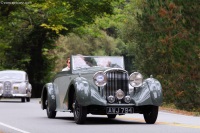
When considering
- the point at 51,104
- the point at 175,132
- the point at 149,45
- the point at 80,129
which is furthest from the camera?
the point at 149,45

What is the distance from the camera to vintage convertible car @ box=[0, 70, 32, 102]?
33828mm

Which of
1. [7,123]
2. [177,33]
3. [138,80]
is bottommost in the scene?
[7,123]

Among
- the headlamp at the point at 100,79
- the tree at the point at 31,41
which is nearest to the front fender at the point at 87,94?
the headlamp at the point at 100,79

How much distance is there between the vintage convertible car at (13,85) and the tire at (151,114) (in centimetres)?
1820

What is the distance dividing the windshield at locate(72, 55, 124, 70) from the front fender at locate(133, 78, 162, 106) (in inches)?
57.6

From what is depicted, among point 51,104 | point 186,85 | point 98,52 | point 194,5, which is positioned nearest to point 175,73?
point 186,85

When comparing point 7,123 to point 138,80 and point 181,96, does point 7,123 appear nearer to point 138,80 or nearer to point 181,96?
point 138,80

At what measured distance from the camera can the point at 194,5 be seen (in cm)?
2630

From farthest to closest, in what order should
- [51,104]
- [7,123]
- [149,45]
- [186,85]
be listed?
[149,45]
[186,85]
[51,104]
[7,123]

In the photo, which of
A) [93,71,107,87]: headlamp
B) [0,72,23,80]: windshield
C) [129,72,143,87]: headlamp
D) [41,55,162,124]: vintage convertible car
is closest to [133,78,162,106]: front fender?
[41,55,162,124]: vintage convertible car

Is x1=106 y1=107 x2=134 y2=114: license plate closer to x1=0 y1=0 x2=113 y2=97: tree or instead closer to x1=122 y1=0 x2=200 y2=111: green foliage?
x1=122 y1=0 x2=200 y2=111: green foliage

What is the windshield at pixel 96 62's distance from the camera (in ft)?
57.3

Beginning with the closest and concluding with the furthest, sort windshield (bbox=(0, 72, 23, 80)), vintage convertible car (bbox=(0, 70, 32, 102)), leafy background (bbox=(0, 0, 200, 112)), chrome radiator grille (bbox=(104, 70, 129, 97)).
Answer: chrome radiator grille (bbox=(104, 70, 129, 97)) → leafy background (bbox=(0, 0, 200, 112)) → vintage convertible car (bbox=(0, 70, 32, 102)) → windshield (bbox=(0, 72, 23, 80))

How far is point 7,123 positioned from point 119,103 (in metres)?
3.03
